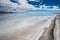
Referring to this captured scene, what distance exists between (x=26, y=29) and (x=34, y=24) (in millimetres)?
157

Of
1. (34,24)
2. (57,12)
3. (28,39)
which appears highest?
(57,12)

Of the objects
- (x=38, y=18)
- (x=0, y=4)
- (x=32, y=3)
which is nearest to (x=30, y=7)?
(x=32, y=3)

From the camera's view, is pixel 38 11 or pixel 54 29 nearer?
pixel 54 29

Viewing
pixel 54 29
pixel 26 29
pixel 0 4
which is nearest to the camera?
pixel 54 29

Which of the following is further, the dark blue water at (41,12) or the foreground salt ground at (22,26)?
the dark blue water at (41,12)

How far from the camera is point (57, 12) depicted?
1990mm

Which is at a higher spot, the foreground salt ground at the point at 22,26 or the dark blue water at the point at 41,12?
the dark blue water at the point at 41,12

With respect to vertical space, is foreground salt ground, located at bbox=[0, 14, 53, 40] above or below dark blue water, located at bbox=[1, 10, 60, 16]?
below

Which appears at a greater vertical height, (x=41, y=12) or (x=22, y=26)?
(x=41, y=12)

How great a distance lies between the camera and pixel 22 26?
6.57 ft

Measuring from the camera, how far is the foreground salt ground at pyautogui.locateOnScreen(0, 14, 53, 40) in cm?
188

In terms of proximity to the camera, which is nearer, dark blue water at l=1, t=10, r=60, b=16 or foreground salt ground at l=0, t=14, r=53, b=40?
foreground salt ground at l=0, t=14, r=53, b=40

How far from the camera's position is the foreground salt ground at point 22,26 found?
1881 mm

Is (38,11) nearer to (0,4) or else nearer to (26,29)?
(26,29)
